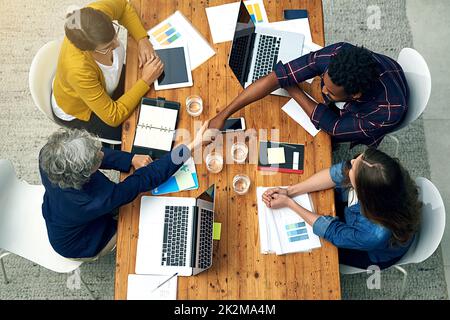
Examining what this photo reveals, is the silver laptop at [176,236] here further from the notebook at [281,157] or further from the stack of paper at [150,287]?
the notebook at [281,157]

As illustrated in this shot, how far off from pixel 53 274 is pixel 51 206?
3.04ft

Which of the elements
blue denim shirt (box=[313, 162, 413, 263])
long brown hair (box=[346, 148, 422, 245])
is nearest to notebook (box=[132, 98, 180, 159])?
blue denim shirt (box=[313, 162, 413, 263])

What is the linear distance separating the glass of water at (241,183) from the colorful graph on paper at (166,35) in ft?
2.68

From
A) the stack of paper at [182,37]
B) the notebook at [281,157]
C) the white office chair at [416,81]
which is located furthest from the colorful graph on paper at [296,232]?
the stack of paper at [182,37]

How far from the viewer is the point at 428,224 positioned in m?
2.01

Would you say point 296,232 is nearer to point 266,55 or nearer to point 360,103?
point 360,103

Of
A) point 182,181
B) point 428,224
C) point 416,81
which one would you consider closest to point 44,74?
point 182,181

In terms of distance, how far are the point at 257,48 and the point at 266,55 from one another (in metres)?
0.06

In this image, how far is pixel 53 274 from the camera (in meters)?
2.75

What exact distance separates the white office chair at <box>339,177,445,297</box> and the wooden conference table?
1.30 feet

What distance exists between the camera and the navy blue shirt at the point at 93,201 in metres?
1.93

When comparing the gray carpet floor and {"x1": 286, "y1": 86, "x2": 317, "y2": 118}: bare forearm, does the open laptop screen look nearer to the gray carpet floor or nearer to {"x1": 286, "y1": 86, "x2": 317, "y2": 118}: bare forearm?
{"x1": 286, "y1": 86, "x2": 317, "y2": 118}: bare forearm

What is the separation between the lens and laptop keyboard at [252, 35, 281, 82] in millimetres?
2316
